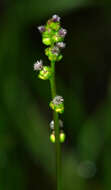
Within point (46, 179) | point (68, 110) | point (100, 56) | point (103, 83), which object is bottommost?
point (46, 179)

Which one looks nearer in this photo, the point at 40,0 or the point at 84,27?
the point at 40,0

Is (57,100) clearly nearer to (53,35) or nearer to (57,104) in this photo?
(57,104)

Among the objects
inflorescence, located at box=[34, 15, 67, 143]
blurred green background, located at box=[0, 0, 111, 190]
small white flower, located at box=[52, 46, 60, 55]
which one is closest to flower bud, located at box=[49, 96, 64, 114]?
inflorescence, located at box=[34, 15, 67, 143]

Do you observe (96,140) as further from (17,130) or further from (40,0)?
(40,0)

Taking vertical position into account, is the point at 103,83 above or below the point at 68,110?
above

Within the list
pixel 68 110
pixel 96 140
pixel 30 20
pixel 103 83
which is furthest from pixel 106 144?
→ pixel 30 20

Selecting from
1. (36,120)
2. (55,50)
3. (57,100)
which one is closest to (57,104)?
(57,100)

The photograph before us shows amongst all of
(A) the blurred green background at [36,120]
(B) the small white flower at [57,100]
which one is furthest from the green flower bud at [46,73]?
(A) the blurred green background at [36,120]

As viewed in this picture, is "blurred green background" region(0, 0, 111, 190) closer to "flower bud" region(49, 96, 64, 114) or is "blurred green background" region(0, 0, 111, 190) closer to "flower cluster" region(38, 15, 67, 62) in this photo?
"flower bud" region(49, 96, 64, 114)
